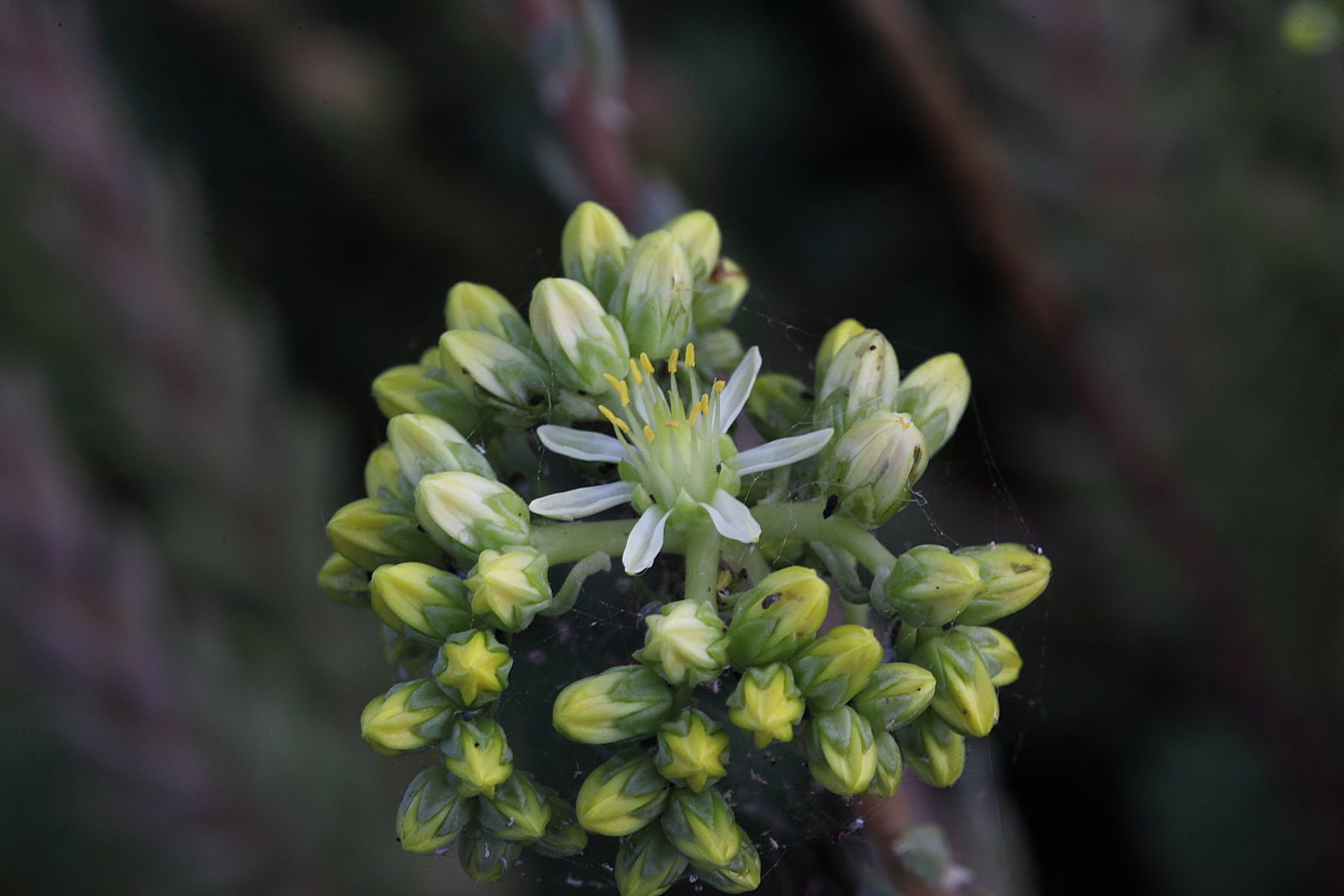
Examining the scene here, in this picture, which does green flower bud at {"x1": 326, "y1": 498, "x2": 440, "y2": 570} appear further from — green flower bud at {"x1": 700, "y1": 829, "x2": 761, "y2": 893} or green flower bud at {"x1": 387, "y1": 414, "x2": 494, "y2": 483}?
green flower bud at {"x1": 700, "y1": 829, "x2": 761, "y2": 893}

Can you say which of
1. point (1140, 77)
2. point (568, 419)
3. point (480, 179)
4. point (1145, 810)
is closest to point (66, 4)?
point (480, 179)

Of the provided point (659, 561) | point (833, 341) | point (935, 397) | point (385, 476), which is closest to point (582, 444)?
point (659, 561)

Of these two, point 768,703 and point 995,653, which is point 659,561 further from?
point 995,653

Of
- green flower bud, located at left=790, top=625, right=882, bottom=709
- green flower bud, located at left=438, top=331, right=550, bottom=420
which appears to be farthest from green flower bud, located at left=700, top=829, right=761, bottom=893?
green flower bud, located at left=438, top=331, right=550, bottom=420

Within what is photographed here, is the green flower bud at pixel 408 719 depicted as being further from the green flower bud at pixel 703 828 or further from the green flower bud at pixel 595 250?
the green flower bud at pixel 595 250

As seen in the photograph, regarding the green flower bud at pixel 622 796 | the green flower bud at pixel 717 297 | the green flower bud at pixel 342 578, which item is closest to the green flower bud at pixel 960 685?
the green flower bud at pixel 622 796

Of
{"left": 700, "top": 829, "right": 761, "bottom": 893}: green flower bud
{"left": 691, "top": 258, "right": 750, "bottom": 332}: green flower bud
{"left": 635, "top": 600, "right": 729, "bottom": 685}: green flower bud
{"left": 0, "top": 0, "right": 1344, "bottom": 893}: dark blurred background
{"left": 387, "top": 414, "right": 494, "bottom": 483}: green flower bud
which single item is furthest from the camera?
{"left": 0, "top": 0, "right": 1344, "bottom": 893}: dark blurred background

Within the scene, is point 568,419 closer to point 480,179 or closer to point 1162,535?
point 1162,535
